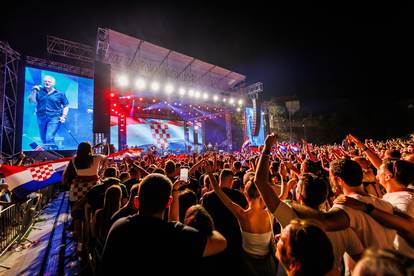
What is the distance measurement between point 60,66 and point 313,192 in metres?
15.6

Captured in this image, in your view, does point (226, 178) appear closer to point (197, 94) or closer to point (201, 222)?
point (201, 222)

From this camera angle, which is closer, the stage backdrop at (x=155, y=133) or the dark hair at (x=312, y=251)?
the dark hair at (x=312, y=251)

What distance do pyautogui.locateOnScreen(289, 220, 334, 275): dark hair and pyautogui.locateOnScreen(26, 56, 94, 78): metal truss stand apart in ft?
50.8

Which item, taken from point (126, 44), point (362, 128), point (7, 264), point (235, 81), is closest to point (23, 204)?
point (7, 264)

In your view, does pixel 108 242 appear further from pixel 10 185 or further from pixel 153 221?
pixel 10 185

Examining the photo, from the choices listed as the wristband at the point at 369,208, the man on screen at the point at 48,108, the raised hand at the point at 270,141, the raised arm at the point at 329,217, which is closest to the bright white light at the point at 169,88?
the man on screen at the point at 48,108

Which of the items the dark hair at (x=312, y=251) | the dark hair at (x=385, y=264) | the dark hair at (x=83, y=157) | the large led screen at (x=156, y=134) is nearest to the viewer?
the dark hair at (x=385, y=264)

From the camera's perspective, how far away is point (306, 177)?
1.81 metres

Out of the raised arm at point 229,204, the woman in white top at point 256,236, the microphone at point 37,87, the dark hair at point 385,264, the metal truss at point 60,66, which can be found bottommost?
the woman in white top at point 256,236

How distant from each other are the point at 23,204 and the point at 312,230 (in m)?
7.38

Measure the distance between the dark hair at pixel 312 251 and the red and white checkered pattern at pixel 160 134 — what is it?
2247 centimetres

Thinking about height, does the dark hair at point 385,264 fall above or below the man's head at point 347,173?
below

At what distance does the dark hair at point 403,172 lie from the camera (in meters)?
2.08

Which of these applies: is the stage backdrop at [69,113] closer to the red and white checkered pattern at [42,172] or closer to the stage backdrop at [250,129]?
the red and white checkered pattern at [42,172]
